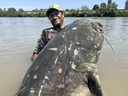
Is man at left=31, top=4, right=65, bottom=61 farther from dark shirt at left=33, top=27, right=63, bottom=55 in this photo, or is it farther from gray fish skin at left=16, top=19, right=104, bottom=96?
gray fish skin at left=16, top=19, right=104, bottom=96

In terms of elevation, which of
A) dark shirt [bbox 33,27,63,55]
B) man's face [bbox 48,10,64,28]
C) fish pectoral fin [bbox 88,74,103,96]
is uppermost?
man's face [bbox 48,10,64,28]

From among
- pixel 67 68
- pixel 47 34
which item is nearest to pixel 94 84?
pixel 67 68

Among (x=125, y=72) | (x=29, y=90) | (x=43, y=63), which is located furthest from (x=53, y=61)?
(x=125, y=72)

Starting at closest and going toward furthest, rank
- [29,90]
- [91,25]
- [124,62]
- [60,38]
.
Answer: [29,90] → [60,38] → [91,25] → [124,62]

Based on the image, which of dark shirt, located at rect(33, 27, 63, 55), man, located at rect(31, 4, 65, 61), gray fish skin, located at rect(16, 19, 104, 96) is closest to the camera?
gray fish skin, located at rect(16, 19, 104, 96)

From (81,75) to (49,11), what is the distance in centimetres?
188

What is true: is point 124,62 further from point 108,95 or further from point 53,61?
point 53,61

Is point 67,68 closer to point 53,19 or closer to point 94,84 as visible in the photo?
point 94,84

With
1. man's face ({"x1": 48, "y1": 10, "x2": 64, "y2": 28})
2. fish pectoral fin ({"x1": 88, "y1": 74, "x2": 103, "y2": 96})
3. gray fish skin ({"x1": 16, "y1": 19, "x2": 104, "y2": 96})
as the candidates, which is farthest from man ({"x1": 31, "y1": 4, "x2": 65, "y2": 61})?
fish pectoral fin ({"x1": 88, "y1": 74, "x2": 103, "y2": 96})

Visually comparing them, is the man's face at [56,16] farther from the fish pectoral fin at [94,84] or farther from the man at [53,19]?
the fish pectoral fin at [94,84]

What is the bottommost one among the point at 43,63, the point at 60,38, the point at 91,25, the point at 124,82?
the point at 124,82

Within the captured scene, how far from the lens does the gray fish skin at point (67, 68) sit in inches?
55.2

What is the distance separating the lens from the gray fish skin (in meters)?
1.40

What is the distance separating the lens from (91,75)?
150cm
